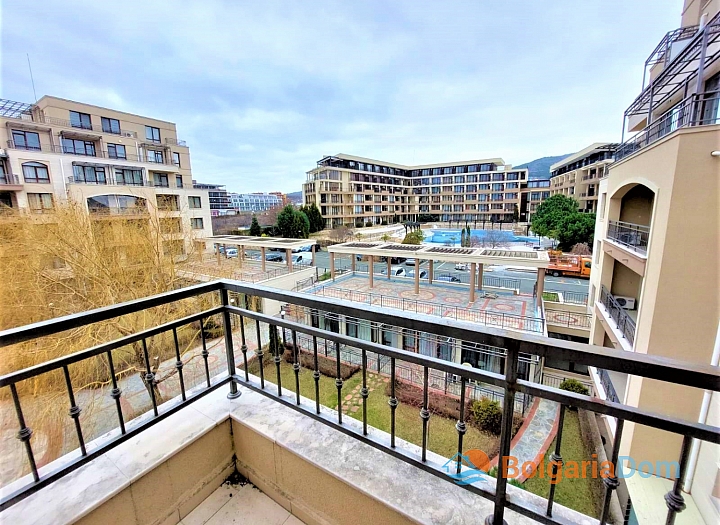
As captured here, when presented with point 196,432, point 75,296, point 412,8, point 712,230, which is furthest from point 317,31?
point 75,296

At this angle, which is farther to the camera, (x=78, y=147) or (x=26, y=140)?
(x=78, y=147)

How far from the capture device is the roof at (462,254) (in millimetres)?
10758

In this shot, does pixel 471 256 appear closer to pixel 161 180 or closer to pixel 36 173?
pixel 36 173

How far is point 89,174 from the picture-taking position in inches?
703

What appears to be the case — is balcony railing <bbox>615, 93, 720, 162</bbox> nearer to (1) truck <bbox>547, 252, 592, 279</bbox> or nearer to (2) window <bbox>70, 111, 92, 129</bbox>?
(1) truck <bbox>547, 252, 592, 279</bbox>

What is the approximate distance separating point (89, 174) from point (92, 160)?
2.74ft

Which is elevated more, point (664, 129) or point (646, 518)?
point (664, 129)

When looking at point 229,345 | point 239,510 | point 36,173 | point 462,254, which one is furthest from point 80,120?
point 239,510

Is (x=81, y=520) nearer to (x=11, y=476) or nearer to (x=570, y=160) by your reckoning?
(x=11, y=476)

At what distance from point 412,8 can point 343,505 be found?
5.63 metres

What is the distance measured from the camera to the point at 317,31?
15.8 ft

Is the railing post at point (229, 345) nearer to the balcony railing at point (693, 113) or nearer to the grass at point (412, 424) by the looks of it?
the grass at point (412, 424)

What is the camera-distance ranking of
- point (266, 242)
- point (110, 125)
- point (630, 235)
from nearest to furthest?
point (630, 235)
point (266, 242)
point (110, 125)

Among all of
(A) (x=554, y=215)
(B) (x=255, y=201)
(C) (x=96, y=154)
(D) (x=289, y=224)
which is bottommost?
(D) (x=289, y=224)
